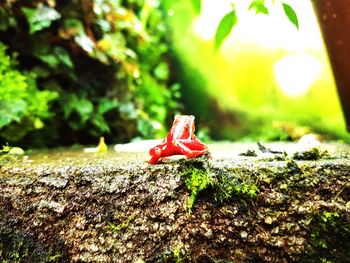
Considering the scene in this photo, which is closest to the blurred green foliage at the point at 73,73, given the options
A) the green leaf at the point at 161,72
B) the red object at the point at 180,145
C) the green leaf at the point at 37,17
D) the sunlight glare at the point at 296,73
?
the green leaf at the point at 37,17

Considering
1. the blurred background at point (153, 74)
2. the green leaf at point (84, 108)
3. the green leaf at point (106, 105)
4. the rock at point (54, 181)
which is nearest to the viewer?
the rock at point (54, 181)

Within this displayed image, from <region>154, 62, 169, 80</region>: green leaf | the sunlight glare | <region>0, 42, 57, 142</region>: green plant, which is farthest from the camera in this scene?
<region>154, 62, 169, 80</region>: green leaf

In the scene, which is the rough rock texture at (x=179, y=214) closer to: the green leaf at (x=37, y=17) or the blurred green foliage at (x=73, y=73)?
the blurred green foliage at (x=73, y=73)

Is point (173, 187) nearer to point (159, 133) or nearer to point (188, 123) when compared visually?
point (188, 123)

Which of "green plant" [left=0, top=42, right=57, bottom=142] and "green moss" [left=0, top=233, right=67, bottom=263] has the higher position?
"green plant" [left=0, top=42, right=57, bottom=142]

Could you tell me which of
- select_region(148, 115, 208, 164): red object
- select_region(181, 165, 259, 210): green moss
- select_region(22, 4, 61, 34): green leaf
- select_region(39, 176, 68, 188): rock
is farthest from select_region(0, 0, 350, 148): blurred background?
select_region(39, 176, 68, 188): rock

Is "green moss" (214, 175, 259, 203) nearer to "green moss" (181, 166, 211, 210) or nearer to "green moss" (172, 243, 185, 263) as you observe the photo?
"green moss" (181, 166, 211, 210)

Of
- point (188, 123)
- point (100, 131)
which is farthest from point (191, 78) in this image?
point (188, 123)
